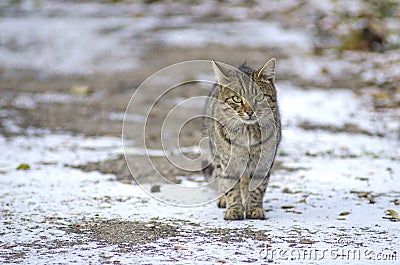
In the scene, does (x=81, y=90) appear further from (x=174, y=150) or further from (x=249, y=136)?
(x=249, y=136)

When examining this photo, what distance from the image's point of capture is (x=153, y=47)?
14305 mm

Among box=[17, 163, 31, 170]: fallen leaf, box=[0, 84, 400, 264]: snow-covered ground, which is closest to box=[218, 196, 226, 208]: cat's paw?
box=[0, 84, 400, 264]: snow-covered ground

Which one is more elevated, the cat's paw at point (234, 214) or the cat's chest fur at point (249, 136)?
the cat's chest fur at point (249, 136)

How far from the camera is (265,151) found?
4.72 meters

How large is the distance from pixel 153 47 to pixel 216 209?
9.64 m

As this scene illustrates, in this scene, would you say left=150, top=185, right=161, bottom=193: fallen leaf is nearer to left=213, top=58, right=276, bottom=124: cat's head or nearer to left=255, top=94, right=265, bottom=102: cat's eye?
left=213, top=58, right=276, bottom=124: cat's head

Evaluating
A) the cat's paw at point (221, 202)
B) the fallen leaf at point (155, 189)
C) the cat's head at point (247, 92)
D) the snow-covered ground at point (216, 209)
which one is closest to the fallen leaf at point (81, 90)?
the snow-covered ground at point (216, 209)

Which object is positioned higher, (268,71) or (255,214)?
(268,71)

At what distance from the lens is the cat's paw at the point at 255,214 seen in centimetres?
471

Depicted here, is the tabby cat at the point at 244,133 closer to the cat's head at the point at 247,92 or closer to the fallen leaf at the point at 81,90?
the cat's head at the point at 247,92

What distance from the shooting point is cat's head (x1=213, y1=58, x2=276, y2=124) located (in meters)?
4.57

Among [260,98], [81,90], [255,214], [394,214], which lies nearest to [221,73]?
[260,98]

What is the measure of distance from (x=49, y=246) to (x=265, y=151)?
1.73 meters

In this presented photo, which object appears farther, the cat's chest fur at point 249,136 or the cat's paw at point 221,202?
the cat's paw at point 221,202
